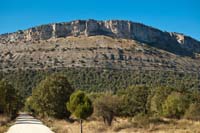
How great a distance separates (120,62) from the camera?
131375 millimetres

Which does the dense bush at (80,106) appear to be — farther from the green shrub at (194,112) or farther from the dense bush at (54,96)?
the dense bush at (54,96)

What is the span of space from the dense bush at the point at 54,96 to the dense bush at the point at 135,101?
386 inches

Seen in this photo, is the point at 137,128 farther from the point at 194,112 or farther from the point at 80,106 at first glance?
the point at 194,112

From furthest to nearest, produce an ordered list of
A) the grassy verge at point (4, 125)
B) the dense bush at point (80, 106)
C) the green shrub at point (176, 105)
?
the green shrub at point (176, 105) → the dense bush at point (80, 106) → the grassy verge at point (4, 125)

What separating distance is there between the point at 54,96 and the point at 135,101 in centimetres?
1594

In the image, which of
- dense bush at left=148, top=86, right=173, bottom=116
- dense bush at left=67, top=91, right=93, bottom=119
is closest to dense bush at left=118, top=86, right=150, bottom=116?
dense bush at left=148, top=86, right=173, bottom=116

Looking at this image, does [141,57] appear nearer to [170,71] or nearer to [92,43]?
[170,71]

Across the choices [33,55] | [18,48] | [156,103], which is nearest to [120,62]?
[33,55]

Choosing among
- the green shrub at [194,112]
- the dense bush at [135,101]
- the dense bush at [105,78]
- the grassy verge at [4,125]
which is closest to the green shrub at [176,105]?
the green shrub at [194,112]

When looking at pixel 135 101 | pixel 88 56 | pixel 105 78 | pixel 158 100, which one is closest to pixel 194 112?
pixel 158 100

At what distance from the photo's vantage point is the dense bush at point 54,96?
186ft

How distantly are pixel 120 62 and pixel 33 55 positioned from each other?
32.8 meters

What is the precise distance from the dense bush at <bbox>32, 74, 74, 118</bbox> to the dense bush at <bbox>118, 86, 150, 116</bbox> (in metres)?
9.81

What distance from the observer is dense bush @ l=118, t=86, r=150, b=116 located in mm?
64062
